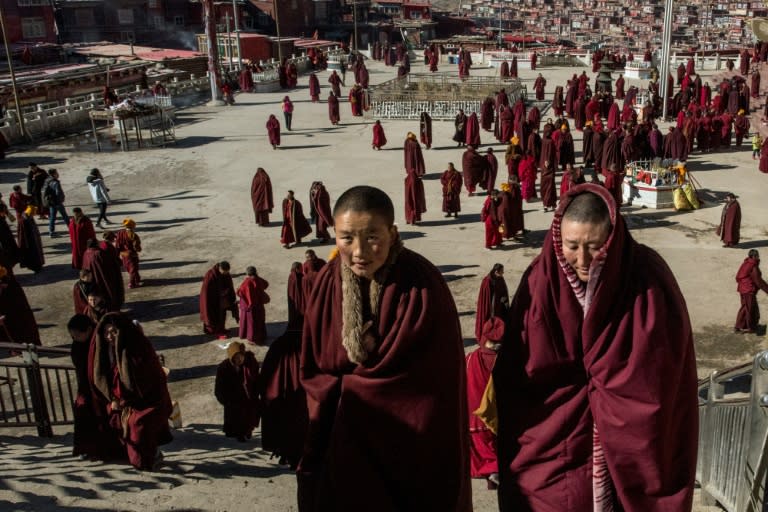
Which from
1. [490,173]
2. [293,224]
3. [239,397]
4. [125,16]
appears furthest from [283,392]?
[125,16]

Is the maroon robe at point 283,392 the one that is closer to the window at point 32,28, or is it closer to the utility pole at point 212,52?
the utility pole at point 212,52

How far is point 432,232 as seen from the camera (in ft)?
44.6

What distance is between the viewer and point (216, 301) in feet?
30.4

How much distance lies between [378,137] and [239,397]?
14546 millimetres

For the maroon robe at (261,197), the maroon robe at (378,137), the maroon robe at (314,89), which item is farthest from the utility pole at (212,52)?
the maroon robe at (261,197)

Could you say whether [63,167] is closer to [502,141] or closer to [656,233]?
[502,141]

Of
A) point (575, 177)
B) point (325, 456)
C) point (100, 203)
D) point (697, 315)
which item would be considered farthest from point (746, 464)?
point (100, 203)

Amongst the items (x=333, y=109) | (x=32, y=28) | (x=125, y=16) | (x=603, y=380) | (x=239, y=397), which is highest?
(x=125, y=16)

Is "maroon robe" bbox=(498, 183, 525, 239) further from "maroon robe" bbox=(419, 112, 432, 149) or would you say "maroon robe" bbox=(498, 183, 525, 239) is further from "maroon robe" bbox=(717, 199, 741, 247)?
"maroon robe" bbox=(419, 112, 432, 149)

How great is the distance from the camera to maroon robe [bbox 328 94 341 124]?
79.0 feet

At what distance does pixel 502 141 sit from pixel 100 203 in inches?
455

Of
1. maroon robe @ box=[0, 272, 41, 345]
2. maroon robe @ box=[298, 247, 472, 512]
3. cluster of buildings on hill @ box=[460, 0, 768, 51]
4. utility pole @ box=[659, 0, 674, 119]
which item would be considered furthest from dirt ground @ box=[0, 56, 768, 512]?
cluster of buildings on hill @ box=[460, 0, 768, 51]

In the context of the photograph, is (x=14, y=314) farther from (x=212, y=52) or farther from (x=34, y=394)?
(x=212, y=52)

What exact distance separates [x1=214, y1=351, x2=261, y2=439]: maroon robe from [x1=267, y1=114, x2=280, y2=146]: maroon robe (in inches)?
578
